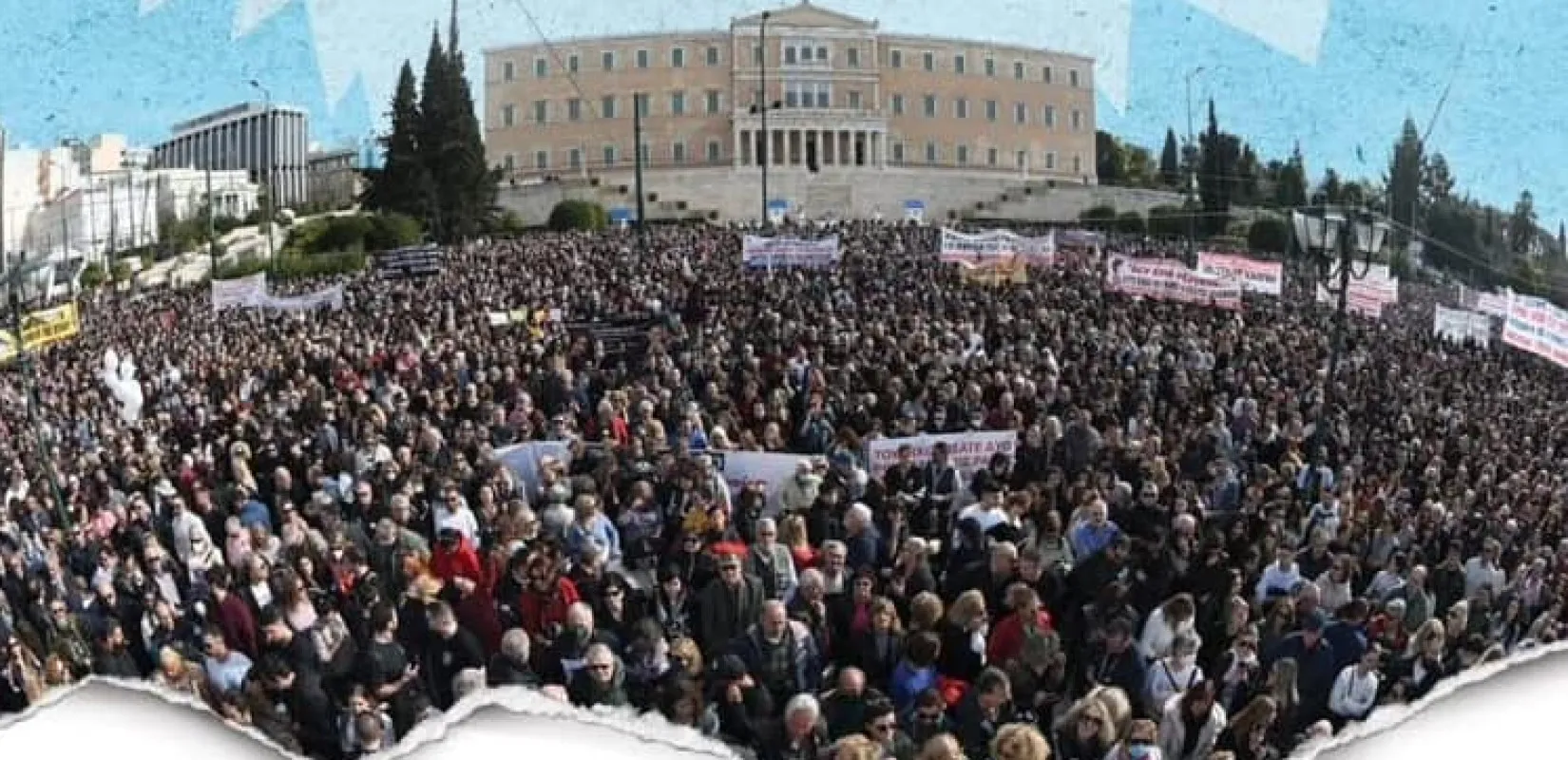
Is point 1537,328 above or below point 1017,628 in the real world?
above

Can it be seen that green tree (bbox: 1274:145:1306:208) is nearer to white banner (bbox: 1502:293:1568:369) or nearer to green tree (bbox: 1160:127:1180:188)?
green tree (bbox: 1160:127:1180:188)

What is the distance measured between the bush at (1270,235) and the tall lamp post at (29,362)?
3.63 m

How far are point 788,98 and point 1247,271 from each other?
151cm

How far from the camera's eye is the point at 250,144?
4.89 meters

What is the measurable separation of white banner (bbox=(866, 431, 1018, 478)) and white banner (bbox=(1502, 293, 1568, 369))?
1.55 metres

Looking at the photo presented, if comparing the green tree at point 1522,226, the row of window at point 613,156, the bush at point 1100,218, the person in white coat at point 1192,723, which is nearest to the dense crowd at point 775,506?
the person in white coat at point 1192,723

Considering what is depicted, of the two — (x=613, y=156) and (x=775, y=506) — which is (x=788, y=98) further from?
(x=775, y=506)

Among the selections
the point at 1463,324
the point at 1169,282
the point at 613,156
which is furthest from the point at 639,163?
the point at 1463,324

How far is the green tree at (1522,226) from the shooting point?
471 cm

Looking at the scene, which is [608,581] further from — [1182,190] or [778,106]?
[1182,190]

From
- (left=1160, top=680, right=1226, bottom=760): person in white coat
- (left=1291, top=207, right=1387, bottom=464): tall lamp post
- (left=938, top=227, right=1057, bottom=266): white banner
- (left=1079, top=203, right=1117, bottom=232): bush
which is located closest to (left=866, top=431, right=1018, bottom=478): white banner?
(left=938, top=227, right=1057, bottom=266): white banner

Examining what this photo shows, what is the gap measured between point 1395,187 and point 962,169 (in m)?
1.29

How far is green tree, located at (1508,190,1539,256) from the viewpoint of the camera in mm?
4707

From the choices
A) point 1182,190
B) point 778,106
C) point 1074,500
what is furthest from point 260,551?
point 1182,190
